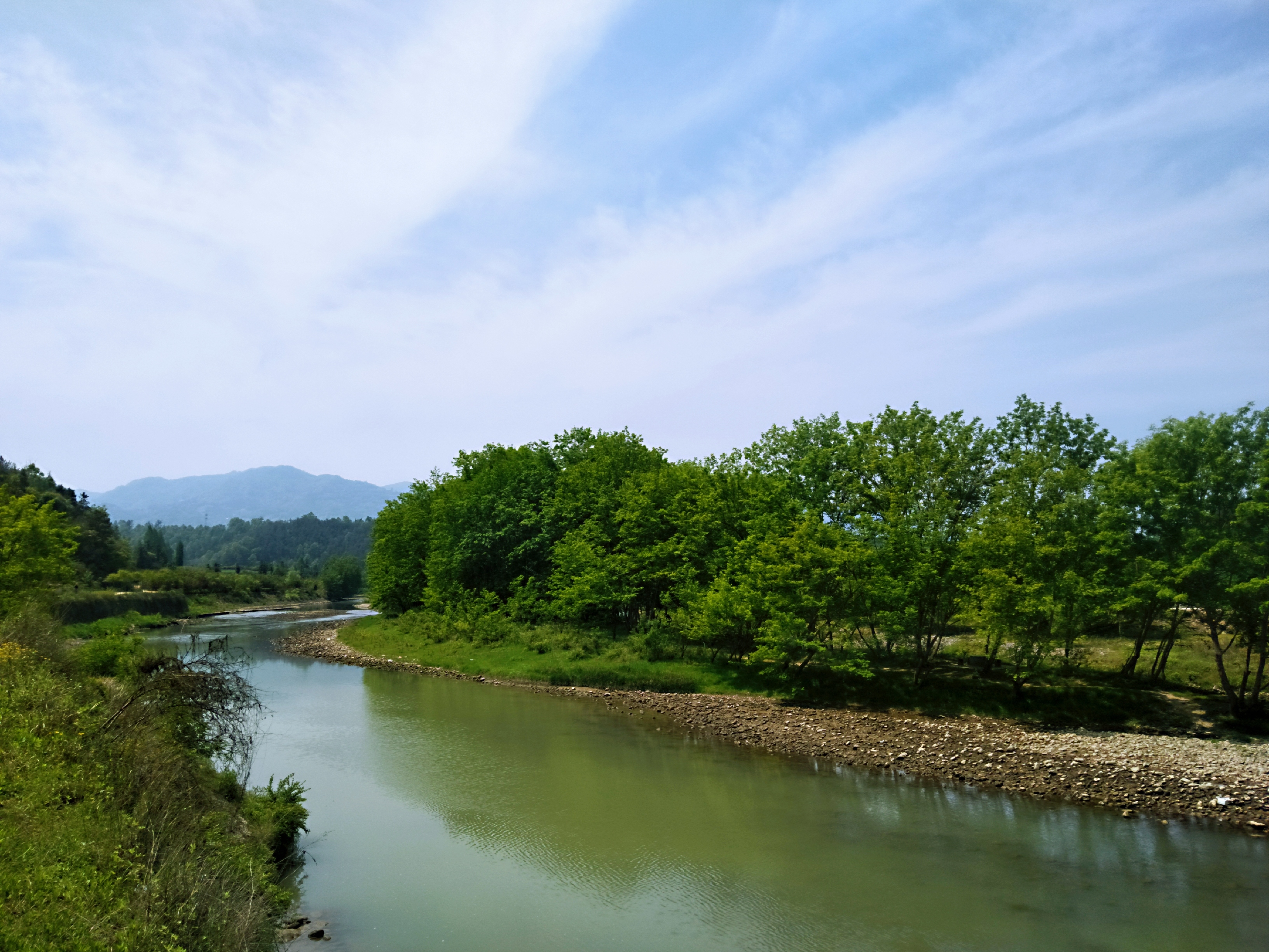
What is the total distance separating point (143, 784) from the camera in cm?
1238

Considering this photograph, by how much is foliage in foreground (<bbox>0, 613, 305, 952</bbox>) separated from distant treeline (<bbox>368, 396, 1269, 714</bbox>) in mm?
23891

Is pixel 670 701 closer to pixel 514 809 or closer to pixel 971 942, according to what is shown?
pixel 514 809

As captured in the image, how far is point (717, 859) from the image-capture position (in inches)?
731

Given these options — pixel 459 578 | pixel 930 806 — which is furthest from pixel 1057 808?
pixel 459 578

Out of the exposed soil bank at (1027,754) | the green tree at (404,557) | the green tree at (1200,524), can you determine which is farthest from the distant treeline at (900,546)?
the green tree at (404,557)

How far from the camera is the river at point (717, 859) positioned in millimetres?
14922

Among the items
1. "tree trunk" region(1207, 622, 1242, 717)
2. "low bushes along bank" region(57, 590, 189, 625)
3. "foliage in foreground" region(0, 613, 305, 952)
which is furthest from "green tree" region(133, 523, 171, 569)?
"tree trunk" region(1207, 622, 1242, 717)

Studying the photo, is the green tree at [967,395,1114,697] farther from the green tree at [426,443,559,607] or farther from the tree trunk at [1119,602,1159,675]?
the green tree at [426,443,559,607]

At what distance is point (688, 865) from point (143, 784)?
11.8 m

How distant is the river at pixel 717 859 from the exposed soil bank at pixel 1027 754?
1040mm

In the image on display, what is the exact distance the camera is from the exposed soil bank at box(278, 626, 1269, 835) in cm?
2167

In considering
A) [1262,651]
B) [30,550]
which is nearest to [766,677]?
[1262,651]

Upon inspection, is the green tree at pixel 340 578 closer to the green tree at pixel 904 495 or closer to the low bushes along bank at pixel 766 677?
the low bushes along bank at pixel 766 677

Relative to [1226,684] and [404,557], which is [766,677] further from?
[404,557]
